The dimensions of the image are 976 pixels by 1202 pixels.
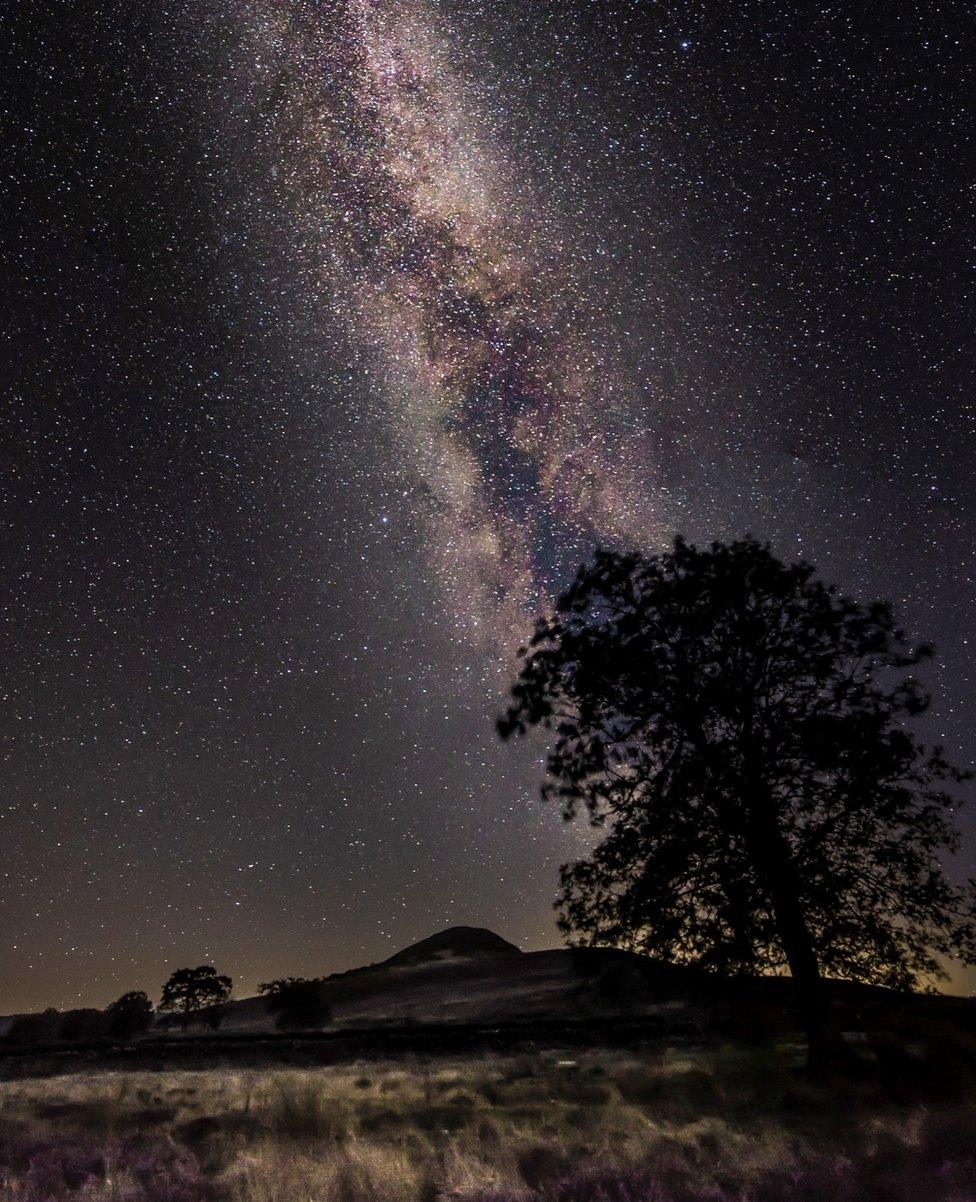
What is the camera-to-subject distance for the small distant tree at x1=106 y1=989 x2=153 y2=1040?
60.2 meters

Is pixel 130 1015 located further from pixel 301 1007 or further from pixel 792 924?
pixel 792 924

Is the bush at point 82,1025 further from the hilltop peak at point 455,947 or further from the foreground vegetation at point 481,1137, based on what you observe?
the foreground vegetation at point 481,1137

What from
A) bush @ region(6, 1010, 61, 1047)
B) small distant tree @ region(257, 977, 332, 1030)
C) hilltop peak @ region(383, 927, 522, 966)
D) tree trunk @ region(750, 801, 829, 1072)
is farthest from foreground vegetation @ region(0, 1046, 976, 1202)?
hilltop peak @ region(383, 927, 522, 966)

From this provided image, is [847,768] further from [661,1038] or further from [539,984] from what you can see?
[539,984]

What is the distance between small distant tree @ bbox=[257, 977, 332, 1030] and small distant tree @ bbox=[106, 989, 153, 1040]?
1016cm

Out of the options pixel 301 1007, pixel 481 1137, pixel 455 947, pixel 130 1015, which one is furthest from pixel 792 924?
pixel 455 947

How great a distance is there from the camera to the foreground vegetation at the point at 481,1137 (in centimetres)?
779

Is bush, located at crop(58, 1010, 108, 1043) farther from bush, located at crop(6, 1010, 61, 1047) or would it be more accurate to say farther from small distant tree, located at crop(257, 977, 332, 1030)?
small distant tree, located at crop(257, 977, 332, 1030)

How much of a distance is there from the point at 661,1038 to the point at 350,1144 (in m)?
9.43

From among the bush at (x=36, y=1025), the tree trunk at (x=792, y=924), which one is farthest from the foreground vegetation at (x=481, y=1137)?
the bush at (x=36, y=1025)

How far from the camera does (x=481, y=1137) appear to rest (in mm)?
9156

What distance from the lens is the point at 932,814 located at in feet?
52.6

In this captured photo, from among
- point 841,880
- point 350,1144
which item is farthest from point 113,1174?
point 841,880

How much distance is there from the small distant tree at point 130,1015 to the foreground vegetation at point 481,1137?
56892 mm
